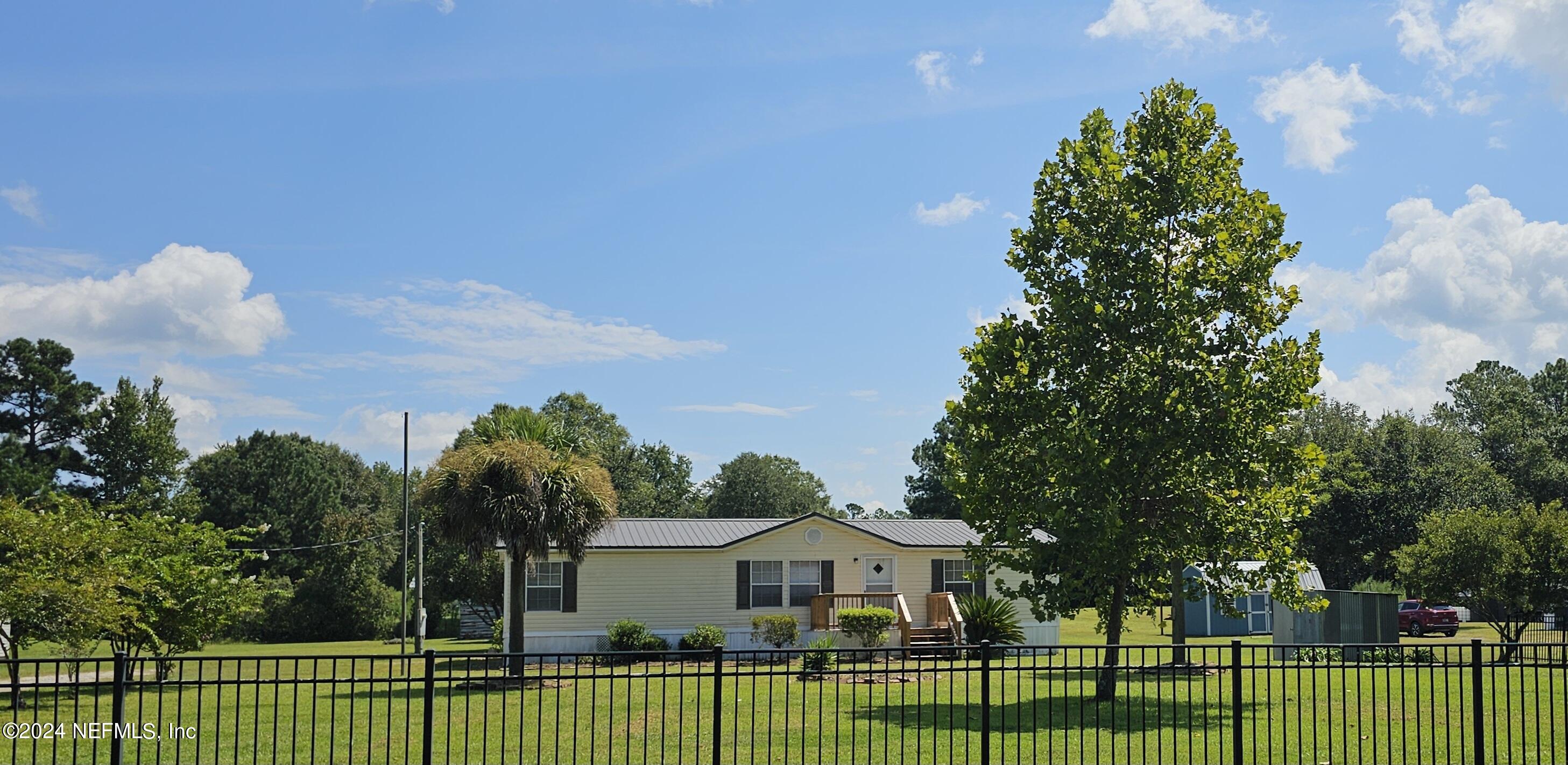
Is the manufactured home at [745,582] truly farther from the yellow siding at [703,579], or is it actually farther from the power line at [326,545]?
the power line at [326,545]

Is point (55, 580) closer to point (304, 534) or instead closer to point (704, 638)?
point (704, 638)

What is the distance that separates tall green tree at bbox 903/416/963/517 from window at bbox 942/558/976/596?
138 ft

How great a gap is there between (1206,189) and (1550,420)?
5850 cm

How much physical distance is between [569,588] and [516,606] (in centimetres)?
665

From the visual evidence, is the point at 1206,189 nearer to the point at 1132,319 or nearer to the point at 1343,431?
the point at 1132,319

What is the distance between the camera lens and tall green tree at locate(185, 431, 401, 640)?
152 ft

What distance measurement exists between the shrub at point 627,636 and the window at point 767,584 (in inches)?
139

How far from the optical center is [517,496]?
23.7 meters

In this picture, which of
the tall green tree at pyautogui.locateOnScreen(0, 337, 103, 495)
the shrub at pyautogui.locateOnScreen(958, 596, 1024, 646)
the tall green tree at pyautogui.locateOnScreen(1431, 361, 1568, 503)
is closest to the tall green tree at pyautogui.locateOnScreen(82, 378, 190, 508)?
the tall green tree at pyautogui.locateOnScreen(0, 337, 103, 495)


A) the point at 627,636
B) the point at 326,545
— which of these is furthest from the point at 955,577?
the point at 326,545

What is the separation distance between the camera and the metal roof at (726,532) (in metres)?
32.2

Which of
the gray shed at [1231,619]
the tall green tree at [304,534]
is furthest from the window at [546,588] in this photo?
the gray shed at [1231,619]

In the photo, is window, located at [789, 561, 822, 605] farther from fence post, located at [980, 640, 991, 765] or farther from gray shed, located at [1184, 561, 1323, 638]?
fence post, located at [980, 640, 991, 765]

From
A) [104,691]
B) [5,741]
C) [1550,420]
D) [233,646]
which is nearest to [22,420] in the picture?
[233,646]
